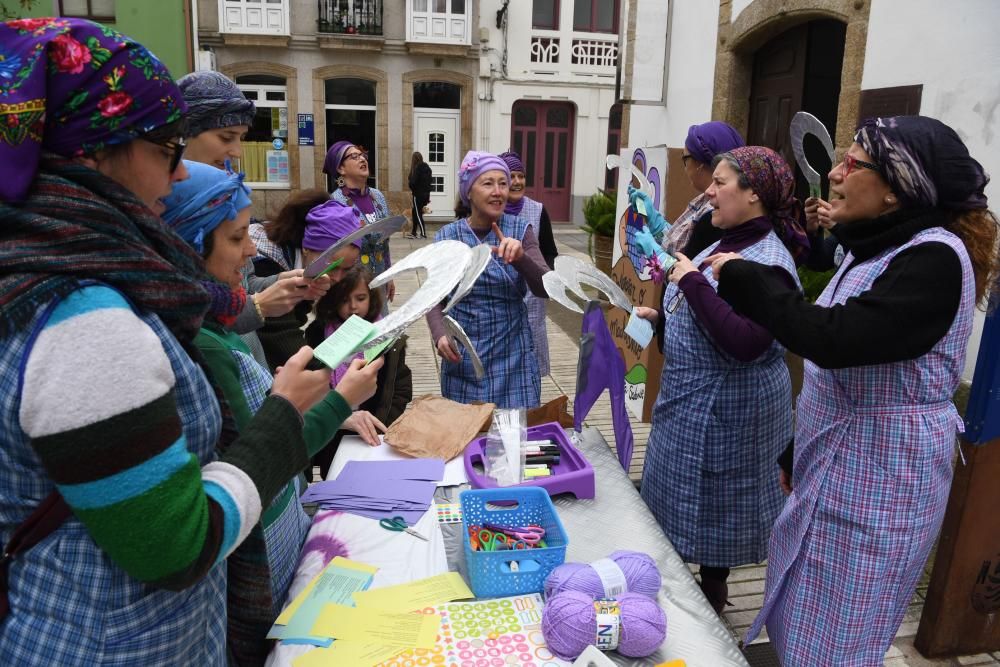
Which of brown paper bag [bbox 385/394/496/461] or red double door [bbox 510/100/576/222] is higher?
red double door [bbox 510/100/576/222]

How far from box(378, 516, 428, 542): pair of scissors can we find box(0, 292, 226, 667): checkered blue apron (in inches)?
30.1

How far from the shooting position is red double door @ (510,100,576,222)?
16875mm

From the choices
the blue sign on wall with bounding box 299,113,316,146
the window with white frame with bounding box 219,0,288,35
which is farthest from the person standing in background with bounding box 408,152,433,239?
the window with white frame with bounding box 219,0,288,35

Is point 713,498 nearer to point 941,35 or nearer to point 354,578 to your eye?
point 354,578

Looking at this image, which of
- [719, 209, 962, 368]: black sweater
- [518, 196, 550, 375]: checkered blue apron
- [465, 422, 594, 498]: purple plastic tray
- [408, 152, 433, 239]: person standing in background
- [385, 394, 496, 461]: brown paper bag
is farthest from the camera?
[408, 152, 433, 239]: person standing in background

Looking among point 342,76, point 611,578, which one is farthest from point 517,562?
point 342,76

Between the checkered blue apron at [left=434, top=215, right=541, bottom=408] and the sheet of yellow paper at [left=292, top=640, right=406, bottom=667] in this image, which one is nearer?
the sheet of yellow paper at [left=292, top=640, right=406, bottom=667]

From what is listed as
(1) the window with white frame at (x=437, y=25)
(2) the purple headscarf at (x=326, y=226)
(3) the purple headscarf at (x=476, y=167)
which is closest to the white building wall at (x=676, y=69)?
(3) the purple headscarf at (x=476, y=167)

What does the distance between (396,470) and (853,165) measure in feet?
4.99

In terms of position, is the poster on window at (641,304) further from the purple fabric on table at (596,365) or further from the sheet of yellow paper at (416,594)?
the sheet of yellow paper at (416,594)

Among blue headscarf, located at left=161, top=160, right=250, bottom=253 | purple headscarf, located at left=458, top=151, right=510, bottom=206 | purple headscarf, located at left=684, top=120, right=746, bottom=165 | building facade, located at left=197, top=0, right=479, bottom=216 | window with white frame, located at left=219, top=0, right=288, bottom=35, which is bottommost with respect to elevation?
blue headscarf, located at left=161, top=160, right=250, bottom=253

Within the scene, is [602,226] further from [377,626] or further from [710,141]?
[377,626]

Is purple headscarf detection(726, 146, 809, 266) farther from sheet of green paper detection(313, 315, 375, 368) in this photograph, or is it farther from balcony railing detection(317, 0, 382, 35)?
balcony railing detection(317, 0, 382, 35)

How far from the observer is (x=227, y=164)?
2779mm
